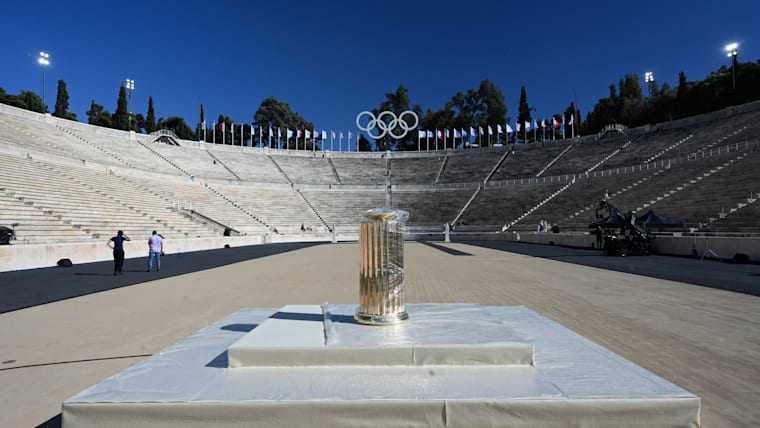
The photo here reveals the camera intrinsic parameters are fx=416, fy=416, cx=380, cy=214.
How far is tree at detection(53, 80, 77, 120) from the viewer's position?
72438 mm

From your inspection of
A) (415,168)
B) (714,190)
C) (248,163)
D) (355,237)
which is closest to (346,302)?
(714,190)

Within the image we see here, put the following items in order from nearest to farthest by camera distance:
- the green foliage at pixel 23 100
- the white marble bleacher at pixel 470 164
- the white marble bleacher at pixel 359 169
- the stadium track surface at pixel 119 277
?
1. the stadium track surface at pixel 119 277
2. the white marble bleacher at pixel 470 164
3. the white marble bleacher at pixel 359 169
4. the green foliage at pixel 23 100

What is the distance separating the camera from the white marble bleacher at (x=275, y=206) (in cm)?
4838

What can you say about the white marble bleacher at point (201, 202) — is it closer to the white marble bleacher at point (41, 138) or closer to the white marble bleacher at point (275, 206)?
the white marble bleacher at point (275, 206)

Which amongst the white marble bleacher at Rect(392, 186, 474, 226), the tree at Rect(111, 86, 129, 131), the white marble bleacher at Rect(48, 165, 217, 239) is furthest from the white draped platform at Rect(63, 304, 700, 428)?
the tree at Rect(111, 86, 129, 131)

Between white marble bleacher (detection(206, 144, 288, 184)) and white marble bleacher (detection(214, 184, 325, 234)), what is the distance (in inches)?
101

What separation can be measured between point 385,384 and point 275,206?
4948 cm

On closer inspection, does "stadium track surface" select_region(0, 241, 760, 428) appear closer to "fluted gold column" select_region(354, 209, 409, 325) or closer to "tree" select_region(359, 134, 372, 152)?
"fluted gold column" select_region(354, 209, 409, 325)

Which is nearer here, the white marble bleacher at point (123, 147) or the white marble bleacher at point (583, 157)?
the white marble bleacher at point (123, 147)

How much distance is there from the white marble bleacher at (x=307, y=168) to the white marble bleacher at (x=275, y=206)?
206 inches

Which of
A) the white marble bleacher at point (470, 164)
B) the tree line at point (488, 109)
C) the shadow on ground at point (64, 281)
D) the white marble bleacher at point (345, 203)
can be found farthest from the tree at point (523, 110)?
the shadow on ground at point (64, 281)

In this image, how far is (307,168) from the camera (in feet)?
208

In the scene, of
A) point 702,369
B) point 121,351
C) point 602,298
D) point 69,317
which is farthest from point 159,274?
point 702,369

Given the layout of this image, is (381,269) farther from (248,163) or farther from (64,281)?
(248,163)
